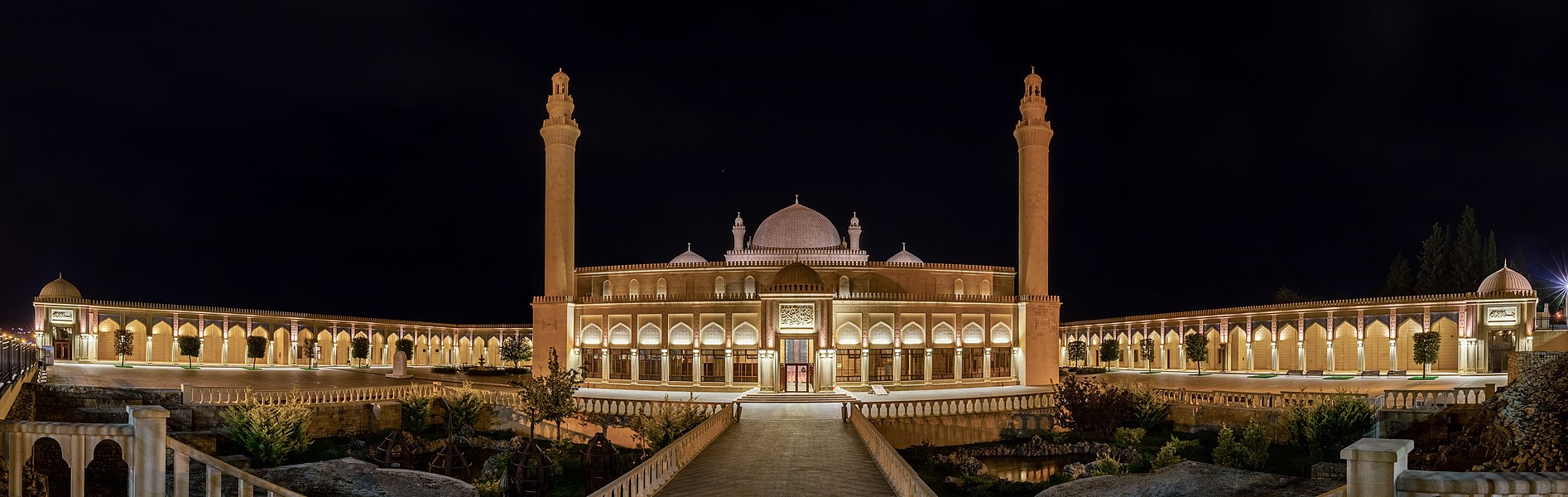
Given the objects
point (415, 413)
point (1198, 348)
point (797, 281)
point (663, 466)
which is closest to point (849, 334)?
point (797, 281)

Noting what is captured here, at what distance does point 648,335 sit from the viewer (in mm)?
39844

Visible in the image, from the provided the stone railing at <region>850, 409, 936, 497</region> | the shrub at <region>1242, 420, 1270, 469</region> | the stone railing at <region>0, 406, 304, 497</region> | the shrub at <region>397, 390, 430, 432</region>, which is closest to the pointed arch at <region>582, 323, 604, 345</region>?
the shrub at <region>397, 390, 430, 432</region>

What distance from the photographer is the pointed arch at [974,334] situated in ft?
132

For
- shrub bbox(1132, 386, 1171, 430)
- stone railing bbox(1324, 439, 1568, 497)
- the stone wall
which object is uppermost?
stone railing bbox(1324, 439, 1568, 497)

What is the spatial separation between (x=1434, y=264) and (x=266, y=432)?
53.8 meters

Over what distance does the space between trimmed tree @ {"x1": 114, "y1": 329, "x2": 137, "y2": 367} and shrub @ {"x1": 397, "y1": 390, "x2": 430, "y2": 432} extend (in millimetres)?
18952

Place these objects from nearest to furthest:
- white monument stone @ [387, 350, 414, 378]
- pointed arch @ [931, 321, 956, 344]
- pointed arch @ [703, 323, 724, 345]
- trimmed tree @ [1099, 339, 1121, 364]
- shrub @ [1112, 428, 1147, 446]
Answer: shrub @ [1112, 428, 1147, 446] → pointed arch @ [703, 323, 724, 345] → pointed arch @ [931, 321, 956, 344] → white monument stone @ [387, 350, 414, 378] → trimmed tree @ [1099, 339, 1121, 364]

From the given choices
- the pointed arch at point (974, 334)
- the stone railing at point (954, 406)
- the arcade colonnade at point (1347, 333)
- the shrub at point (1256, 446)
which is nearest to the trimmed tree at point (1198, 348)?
the arcade colonnade at point (1347, 333)

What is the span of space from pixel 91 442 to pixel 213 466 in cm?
155

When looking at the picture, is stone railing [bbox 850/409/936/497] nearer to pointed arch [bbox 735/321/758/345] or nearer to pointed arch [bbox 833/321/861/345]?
pointed arch [bbox 833/321/861/345]

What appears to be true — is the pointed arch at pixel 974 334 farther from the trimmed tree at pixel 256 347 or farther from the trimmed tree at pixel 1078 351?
the trimmed tree at pixel 256 347

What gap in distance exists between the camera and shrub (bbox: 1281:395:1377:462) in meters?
24.9

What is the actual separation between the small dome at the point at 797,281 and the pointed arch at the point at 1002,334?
762 cm

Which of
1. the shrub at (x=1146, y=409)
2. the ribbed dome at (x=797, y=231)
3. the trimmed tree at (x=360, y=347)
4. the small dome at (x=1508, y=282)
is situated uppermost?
the ribbed dome at (x=797, y=231)
